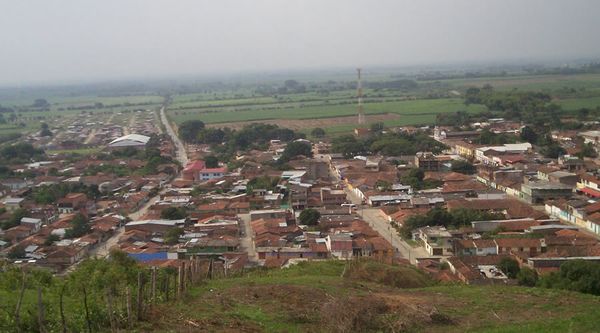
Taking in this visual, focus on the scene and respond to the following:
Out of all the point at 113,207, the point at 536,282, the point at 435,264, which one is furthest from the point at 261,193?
the point at 536,282

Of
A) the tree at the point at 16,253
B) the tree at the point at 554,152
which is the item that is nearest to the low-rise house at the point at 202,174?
the tree at the point at 16,253

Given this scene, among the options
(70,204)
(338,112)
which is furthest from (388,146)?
(338,112)

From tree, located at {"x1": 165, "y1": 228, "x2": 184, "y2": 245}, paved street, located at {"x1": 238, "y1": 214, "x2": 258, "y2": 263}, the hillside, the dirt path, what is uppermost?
the hillside

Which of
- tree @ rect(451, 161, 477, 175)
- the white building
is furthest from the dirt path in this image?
tree @ rect(451, 161, 477, 175)

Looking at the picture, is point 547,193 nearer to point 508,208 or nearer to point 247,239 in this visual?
point 508,208

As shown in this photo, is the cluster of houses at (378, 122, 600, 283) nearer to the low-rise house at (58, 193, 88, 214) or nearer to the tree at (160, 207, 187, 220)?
the tree at (160, 207, 187, 220)

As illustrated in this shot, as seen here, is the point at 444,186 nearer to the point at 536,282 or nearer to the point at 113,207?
the point at 536,282
